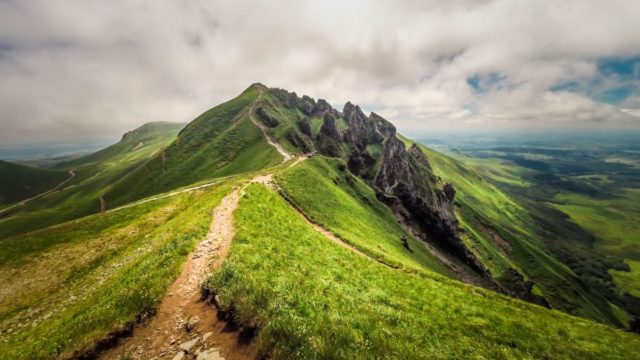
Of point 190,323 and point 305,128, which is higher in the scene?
point 305,128

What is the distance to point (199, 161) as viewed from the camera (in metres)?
122

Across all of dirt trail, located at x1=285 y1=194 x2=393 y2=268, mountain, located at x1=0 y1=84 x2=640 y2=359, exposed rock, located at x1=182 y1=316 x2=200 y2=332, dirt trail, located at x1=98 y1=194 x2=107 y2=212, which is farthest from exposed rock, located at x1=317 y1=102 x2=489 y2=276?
dirt trail, located at x1=98 y1=194 x2=107 y2=212

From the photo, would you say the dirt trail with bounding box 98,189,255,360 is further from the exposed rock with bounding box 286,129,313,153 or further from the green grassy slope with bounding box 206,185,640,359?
the exposed rock with bounding box 286,129,313,153

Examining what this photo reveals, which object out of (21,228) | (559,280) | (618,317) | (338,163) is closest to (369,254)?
(338,163)

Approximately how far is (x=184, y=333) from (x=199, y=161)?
11971cm

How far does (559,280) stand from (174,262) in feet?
555

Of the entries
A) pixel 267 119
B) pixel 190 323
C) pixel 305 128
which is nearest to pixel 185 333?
Answer: pixel 190 323

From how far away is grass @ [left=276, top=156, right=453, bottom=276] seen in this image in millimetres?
41562

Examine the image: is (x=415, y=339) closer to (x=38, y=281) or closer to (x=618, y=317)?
(x=38, y=281)

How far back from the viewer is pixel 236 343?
12102 mm

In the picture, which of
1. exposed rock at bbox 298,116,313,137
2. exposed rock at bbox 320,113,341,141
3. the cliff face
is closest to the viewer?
the cliff face

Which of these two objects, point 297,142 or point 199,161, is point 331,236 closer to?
point 297,142

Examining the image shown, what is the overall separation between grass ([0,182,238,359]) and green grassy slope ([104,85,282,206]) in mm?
48083

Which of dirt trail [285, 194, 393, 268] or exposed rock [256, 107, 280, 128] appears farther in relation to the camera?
exposed rock [256, 107, 280, 128]
